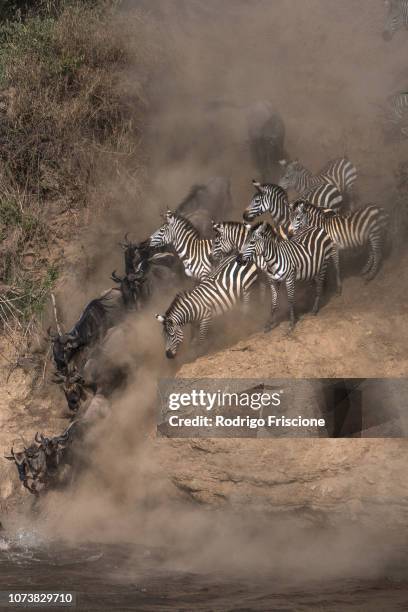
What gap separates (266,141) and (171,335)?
577 centimetres

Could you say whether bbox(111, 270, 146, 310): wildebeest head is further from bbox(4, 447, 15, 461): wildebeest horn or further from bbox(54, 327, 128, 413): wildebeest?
bbox(4, 447, 15, 461): wildebeest horn

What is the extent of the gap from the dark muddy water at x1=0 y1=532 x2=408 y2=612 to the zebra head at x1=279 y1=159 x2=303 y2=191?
6.59m

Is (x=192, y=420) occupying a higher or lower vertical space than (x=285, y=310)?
lower

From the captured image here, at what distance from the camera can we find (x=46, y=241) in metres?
15.0

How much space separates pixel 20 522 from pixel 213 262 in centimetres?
454

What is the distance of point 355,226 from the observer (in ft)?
39.3

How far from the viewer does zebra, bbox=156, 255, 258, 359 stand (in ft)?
36.8

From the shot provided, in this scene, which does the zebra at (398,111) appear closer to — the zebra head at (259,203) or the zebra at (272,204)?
the zebra at (272,204)

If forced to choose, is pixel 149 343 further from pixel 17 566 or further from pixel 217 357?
pixel 17 566

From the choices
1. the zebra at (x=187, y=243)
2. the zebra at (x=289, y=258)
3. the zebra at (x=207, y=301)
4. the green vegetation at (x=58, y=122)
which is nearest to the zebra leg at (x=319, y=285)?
the zebra at (x=289, y=258)

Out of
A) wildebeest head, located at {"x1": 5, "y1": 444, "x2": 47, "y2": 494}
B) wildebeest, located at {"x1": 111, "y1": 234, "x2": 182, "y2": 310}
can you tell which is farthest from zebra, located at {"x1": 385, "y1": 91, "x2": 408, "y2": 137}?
wildebeest head, located at {"x1": 5, "y1": 444, "x2": 47, "y2": 494}

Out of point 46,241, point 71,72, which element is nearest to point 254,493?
point 46,241

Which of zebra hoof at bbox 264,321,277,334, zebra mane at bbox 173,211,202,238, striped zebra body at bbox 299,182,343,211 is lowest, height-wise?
zebra hoof at bbox 264,321,277,334

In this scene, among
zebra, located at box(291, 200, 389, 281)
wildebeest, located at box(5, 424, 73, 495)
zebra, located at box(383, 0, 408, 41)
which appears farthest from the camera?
zebra, located at box(383, 0, 408, 41)
